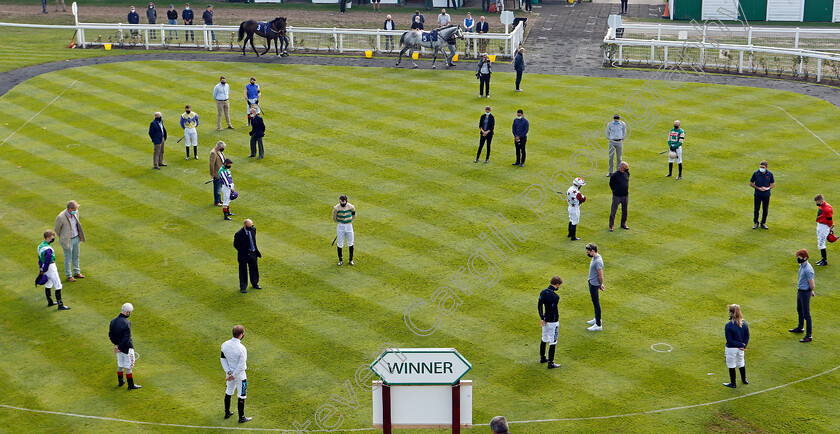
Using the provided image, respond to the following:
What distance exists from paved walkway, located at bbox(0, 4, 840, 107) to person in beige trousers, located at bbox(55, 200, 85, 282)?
20.4 meters

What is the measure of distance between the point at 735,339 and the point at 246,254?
11822 mm

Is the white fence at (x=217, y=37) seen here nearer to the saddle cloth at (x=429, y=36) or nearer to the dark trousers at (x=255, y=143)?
the saddle cloth at (x=429, y=36)

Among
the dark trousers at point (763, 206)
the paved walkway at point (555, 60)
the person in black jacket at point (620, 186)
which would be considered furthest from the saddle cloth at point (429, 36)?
the dark trousers at point (763, 206)

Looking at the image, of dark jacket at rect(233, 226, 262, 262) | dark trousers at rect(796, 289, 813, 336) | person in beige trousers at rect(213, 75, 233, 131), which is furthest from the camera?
person in beige trousers at rect(213, 75, 233, 131)

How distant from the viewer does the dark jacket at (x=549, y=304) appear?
18.1 m

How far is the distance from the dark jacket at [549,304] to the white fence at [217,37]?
30572 millimetres

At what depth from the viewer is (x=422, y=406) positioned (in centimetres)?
1408

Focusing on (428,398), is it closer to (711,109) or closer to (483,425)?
(483,425)

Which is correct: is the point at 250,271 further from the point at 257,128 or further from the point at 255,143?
the point at 255,143

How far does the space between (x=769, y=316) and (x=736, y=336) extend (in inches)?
150

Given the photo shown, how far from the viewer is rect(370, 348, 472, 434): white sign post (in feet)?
45.3

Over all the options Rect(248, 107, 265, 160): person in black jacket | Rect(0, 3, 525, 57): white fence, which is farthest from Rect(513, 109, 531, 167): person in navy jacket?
Rect(0, 3, 525, 57): white fence

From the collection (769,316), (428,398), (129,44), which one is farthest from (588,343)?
(129,44)

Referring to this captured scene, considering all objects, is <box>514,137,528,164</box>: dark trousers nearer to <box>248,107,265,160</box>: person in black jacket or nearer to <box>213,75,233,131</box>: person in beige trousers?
<box>248,107,265,160</box>: person in black jacket
